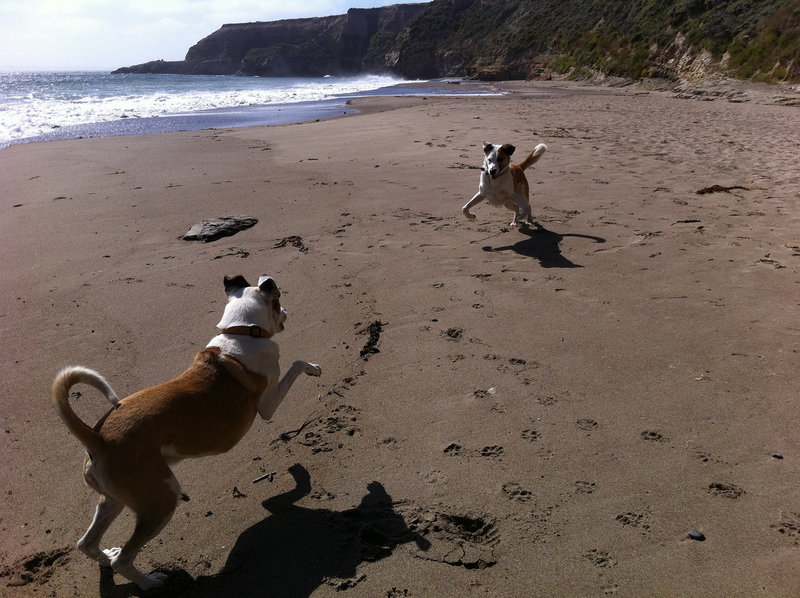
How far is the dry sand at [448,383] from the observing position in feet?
8.72

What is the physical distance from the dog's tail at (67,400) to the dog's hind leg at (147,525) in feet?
1.05

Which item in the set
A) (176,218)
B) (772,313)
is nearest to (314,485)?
(772,313)

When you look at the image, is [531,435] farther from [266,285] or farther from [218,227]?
[218,227]

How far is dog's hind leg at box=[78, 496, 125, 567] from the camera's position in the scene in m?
2.65

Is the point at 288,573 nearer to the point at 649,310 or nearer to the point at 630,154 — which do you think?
the point at 649,310

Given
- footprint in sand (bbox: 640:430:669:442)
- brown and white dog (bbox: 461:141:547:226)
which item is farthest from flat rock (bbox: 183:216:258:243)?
footprint in sand (bbox: 640:430:669:442)

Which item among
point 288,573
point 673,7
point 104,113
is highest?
point 673,7

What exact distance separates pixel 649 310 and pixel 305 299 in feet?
10.2

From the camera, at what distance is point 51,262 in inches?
256

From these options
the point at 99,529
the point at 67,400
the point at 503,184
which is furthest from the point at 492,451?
the point at 503,184

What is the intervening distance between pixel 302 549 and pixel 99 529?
3.11 ft

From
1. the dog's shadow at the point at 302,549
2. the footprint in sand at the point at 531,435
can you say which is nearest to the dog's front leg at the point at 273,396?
the dog's shadow at the point at 302,549

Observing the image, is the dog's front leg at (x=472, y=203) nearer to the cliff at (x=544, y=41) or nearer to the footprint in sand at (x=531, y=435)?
the footprint in sand at (x=531, y=435)

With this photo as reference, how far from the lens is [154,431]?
2.64m
